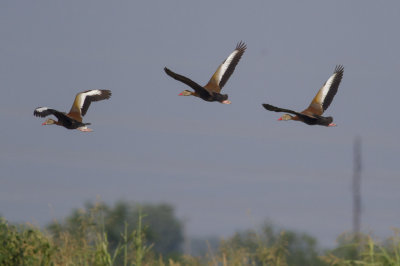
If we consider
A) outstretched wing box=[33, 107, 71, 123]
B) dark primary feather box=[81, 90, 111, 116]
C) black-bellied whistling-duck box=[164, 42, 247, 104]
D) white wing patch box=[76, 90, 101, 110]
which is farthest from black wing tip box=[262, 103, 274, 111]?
white wing patch box=[76, 90, 101, 110]

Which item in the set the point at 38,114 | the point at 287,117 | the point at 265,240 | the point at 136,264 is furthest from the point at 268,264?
the point at 38,114

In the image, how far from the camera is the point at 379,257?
9219 millimetres

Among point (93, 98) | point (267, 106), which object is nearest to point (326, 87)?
point (267, 106)

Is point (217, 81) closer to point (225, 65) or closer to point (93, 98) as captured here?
point (225, 65)

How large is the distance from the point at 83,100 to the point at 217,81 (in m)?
2.95

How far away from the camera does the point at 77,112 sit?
563 inches

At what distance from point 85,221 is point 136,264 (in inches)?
162

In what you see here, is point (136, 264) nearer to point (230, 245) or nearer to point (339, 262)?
point (339, 262)

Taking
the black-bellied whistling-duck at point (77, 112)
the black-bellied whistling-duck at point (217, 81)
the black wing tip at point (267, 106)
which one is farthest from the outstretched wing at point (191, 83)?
the black wing tip at point (267, 106)

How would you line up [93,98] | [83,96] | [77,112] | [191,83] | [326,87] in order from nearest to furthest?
1. [191,83]
2. [77,112]
3. [83,96]
4. [93,98]
5. [326,87]

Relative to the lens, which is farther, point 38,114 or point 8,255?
point 38,114

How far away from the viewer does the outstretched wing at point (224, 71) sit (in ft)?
49.7

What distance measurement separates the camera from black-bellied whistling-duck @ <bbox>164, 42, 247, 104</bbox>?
13.9 metres

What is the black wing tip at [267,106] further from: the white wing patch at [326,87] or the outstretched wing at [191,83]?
the white wing patch at [326,87]
